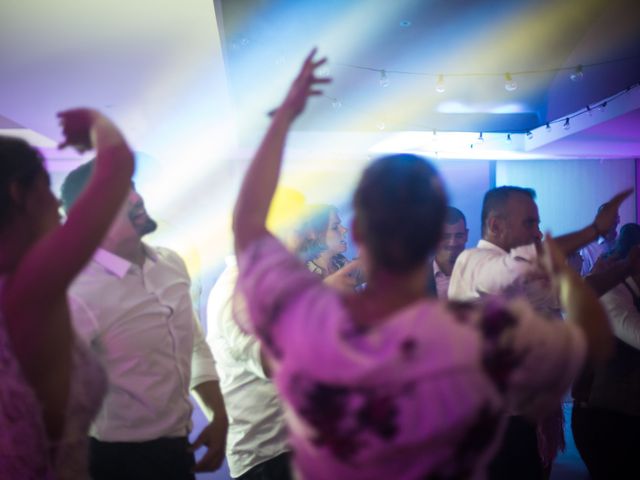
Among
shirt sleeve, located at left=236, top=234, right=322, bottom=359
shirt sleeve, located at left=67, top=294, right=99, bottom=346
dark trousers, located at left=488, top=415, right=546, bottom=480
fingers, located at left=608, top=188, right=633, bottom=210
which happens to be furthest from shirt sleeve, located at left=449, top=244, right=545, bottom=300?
shirt sleeve, located at left=67, top=294, right=99, bottom=346

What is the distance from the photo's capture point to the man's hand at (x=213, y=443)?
72.8 inches

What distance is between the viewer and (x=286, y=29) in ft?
18.3

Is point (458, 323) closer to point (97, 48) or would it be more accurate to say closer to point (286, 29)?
point (97, 48)

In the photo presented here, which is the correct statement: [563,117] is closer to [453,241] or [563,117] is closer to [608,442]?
[453,241]

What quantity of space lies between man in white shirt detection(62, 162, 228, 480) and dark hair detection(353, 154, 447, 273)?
1004 mm

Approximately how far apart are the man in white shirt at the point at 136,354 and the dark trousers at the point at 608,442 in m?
1.63

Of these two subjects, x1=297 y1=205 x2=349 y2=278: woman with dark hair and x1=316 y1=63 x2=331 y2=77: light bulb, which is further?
x1=316 y1=63 x2=331 y2=77: light bulb

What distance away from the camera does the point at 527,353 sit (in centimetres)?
85

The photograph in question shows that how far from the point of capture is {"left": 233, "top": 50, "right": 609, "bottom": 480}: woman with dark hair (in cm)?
83

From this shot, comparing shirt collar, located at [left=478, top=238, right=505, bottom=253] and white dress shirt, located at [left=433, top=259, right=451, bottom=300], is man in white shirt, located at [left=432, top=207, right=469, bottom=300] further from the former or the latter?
shirt collar, located at [left=478, top=238, right=505, bottom=253]

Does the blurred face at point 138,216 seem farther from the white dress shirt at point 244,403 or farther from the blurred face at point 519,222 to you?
the blurred face at point 519,222

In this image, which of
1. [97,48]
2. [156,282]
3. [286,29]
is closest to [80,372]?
[156,282]

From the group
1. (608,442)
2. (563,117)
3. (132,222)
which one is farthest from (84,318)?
(563,117)

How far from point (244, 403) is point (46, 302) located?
1495mm
